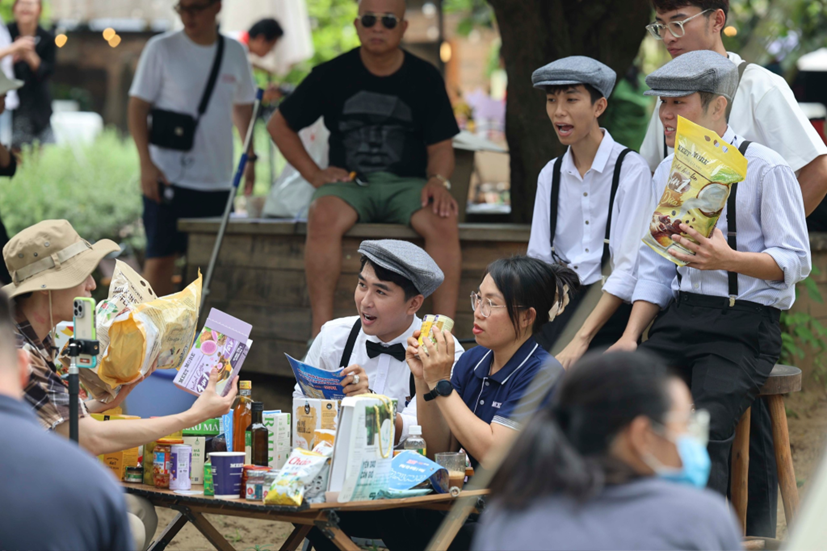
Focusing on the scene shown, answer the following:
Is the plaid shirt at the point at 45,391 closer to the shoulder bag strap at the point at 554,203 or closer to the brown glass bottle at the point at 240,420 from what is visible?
the brown glass bottle at the point at 240,420

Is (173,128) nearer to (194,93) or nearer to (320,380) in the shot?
(194,93)

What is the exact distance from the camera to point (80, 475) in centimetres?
171

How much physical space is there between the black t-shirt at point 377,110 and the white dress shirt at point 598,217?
58.7 inches

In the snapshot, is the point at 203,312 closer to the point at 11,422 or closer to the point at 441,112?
the point at 441,112

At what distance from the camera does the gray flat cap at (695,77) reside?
3.13 m

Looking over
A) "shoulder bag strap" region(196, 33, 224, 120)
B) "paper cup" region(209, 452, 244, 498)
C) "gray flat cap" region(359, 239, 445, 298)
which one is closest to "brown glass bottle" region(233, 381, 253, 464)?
"paper cup" region(209, 452, 244, 498)

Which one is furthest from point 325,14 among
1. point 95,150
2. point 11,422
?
point 11,422

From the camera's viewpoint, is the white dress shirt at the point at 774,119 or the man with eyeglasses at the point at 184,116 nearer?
the white dress shirt at the point at 774,119

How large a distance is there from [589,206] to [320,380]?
1.37 m

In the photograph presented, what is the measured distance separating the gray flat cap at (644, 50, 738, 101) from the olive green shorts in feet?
6.80

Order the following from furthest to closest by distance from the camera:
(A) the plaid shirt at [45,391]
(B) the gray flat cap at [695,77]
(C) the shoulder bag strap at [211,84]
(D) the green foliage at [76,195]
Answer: (D) the green foliage at [76,195], (C) the shoulder bag strap at [211,84], (B) the gray flat cap at [695,77], (A) the plaid shirt at [45,391]

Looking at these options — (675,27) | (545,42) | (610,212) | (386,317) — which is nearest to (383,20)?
(545,42)

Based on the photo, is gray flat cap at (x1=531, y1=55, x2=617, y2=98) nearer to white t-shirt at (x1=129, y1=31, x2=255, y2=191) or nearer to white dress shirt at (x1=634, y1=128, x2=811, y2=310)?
white dress shirt at (x1=634, y1=128, x2=811, y2=310)

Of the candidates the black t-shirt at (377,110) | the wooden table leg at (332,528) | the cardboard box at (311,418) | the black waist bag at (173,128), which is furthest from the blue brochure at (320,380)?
the black waist bag at (173,128)
